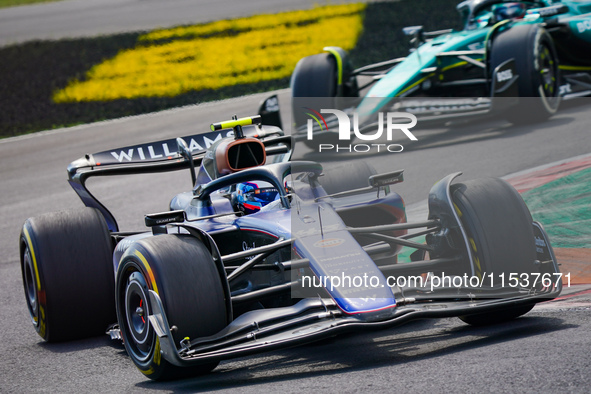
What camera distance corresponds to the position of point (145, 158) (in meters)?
6.62

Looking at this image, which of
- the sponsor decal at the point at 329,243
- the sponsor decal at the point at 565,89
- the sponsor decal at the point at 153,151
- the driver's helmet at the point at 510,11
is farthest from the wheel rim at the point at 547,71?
the sponsor decal at the point at 329,243

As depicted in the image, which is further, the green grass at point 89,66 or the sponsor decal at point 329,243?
the green grass at point 89,66

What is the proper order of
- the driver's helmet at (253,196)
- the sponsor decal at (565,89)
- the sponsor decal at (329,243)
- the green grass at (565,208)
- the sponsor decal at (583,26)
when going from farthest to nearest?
the sponsor decal at (583,26) → the sponsor decal at (565,89) → the green grass at (565,208) → the driver's helmet at (253,196) → the sponsor decal at (329,243)

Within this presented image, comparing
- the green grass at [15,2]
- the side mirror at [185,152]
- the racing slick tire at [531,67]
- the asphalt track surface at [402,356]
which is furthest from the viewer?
the green grass at [15,2]

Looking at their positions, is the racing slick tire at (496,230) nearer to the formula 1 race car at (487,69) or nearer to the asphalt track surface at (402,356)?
the asphalt track surface at (402,356)

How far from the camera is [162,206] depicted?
32.5 feet

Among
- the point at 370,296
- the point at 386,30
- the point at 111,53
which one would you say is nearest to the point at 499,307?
the point at 370,296

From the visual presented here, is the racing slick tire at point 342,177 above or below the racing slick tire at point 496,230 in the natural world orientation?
above

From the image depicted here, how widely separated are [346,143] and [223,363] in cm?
144

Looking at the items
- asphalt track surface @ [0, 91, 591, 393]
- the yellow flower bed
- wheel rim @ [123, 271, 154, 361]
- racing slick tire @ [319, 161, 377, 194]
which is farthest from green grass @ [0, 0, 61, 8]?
racing slick tire @ [319, 161, 377, 194]

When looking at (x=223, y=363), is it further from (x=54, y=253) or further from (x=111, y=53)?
(x=111, y=53)

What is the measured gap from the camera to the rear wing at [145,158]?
6.40 m

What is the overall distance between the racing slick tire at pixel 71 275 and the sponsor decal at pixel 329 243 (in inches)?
72.9

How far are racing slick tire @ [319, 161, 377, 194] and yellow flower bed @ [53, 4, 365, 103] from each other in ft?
39.3
